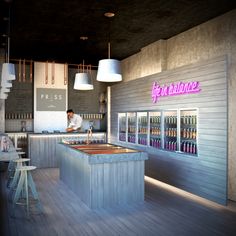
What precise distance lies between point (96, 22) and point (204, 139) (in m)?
3.35

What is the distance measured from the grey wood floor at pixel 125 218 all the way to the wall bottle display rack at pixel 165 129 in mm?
1210

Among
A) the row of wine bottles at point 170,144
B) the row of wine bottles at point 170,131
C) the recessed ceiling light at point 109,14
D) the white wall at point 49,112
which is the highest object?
the recessed ceiling light at point 109,14

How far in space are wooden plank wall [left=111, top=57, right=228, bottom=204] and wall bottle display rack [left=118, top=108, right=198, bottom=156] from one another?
0.16 m

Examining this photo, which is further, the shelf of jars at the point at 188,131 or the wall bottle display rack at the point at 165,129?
the wall bottle display rack at the point at 165,129

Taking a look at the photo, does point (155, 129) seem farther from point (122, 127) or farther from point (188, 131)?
point (122, 127)

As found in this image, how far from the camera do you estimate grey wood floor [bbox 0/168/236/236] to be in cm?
387

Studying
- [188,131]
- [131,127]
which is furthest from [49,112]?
[188,131]

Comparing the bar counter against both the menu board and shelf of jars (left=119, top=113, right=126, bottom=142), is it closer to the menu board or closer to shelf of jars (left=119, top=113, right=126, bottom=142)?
shelf of jars (left=119, top=113, right=126, bottom=142)

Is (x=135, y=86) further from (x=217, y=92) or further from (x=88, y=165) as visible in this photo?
(x=88, y=165)

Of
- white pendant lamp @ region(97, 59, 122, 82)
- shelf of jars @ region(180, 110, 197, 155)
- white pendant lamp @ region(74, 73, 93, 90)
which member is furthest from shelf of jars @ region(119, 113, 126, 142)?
white pendant lamp @ region(97, 59, 122, 82)

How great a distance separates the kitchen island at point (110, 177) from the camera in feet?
15.9

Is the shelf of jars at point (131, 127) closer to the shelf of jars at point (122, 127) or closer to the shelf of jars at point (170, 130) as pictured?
the shelf of jars at point (122, 127)

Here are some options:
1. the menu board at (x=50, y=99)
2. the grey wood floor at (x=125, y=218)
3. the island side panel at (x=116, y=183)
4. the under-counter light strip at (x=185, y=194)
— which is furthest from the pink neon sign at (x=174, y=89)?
the menu board at (x=50, y=99)

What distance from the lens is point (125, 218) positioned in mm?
4363
